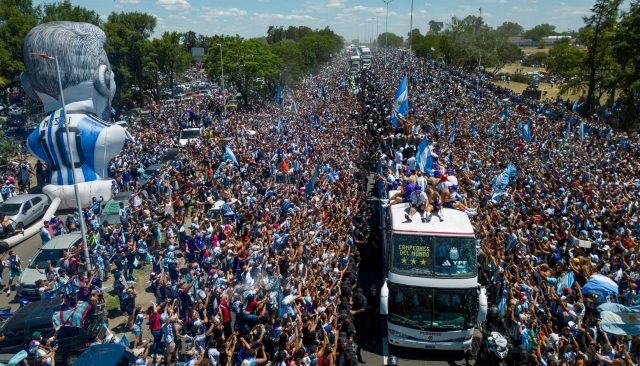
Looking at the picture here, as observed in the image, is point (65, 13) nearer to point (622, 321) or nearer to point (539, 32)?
point (622, 321)

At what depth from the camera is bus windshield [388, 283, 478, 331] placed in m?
8.97

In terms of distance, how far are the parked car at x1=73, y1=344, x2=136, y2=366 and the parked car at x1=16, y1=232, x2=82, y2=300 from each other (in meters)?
5.12

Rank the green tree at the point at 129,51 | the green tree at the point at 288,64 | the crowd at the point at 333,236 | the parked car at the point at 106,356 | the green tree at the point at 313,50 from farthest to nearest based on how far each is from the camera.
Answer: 1. the green tree at the point at 313,50
2. the green tree at the point at 288,64
3. the green tree at the point at 129,51
4. the crowd at the point at 333,236
5. the parked car at the point at 106,356

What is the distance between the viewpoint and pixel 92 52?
2003 centimetres

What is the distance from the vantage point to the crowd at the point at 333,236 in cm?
845

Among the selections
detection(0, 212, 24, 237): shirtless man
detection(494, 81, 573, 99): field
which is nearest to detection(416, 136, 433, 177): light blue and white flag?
detection(0, 212, 24, 237): shirtless man

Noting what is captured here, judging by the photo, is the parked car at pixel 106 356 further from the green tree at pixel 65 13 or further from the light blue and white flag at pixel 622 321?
the green tree at pixel 65 13

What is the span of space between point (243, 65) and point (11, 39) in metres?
16.9

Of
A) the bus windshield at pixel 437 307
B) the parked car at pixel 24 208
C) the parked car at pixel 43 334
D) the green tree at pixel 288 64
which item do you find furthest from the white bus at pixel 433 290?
the green tree at pixel 288 64

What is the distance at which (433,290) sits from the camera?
897cm

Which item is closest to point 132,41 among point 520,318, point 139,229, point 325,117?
point 325,117

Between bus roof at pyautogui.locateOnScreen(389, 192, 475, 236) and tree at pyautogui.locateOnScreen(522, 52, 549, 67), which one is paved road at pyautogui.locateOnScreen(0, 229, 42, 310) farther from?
tree at pyautogui.locateOnScreen(522, 52, 549, 67)

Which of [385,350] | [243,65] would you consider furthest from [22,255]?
[243,65]

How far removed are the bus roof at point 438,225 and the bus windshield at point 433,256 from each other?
0.10m
